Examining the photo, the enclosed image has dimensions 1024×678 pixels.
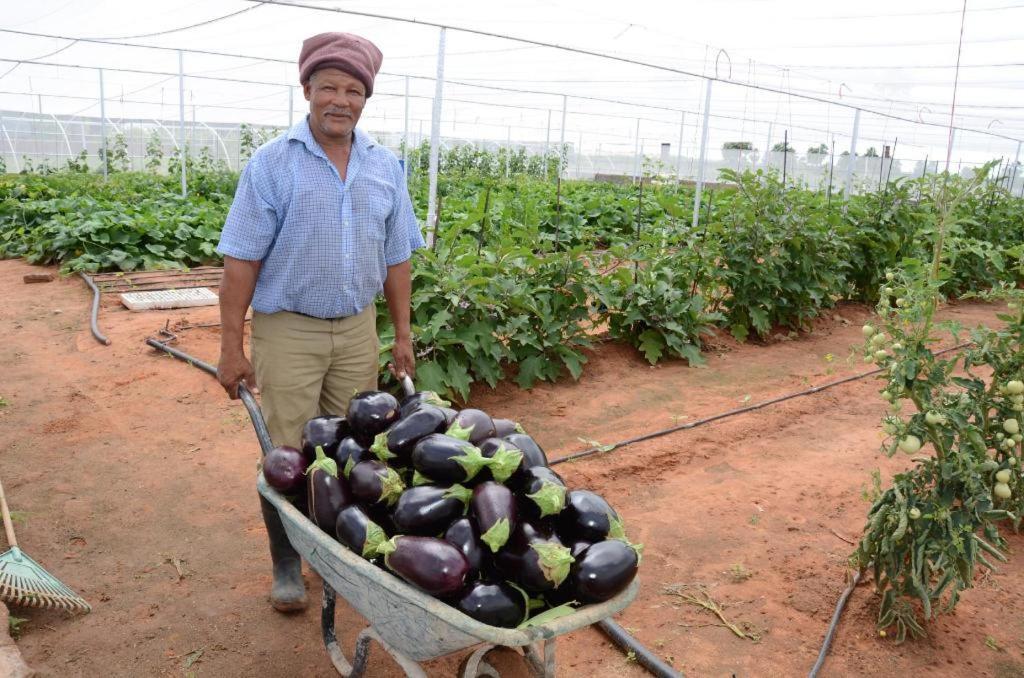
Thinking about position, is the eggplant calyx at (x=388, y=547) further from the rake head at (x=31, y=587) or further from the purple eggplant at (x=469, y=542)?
the rake head at (x=31, y=587)

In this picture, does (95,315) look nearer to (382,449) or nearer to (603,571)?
(382,449)

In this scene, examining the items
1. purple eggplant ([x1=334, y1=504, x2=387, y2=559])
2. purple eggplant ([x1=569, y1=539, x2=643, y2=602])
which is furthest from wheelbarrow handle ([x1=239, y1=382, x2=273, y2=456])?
purple eggplant ([x1=569, y1=539, x2=643, y2=602])

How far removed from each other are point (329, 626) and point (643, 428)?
2739mm

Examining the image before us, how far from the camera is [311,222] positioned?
2.61m

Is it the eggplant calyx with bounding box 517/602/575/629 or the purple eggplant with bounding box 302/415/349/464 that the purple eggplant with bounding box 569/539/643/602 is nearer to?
the eggplant calyx with bounding box 517/602/575/629

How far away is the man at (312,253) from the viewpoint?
8.39ft

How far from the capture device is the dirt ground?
9.05 feet

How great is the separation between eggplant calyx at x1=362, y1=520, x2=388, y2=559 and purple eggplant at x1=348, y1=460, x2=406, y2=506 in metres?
0.11

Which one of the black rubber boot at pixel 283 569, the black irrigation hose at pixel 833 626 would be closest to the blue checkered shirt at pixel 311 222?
the black rubber boot at pixel 283 569

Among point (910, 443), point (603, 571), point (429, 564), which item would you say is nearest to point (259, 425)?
point (429, 564)

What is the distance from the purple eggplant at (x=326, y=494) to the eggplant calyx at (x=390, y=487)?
110 mm

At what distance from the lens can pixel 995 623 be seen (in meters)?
2.97

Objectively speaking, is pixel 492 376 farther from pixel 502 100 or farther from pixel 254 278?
pixel 502 100

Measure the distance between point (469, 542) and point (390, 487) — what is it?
28 cm
